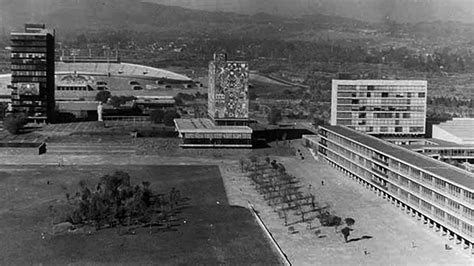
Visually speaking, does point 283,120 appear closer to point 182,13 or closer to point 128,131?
point 128,131

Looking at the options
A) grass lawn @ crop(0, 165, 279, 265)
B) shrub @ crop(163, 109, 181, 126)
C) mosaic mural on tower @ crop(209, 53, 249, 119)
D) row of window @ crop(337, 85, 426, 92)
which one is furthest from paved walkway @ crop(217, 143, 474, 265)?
shrub @ crop(163, 109, 181, 126)

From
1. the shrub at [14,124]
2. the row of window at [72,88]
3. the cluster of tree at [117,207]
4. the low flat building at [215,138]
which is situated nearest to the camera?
the cluster of tree at [117,207]

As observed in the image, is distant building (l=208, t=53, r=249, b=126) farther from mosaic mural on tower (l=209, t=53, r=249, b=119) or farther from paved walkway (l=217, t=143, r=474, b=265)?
paved walkway (l=217, t=143, r=474, b=265)

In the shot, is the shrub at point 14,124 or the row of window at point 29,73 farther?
the row of window at point 29,73

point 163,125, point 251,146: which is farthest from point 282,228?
point 163,125

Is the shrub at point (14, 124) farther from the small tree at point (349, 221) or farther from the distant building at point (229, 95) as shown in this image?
the small tree at point (349, 221)

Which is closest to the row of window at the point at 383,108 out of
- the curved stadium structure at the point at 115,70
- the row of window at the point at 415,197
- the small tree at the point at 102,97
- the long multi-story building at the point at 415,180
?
the long multi-story building at the point at 415,180
